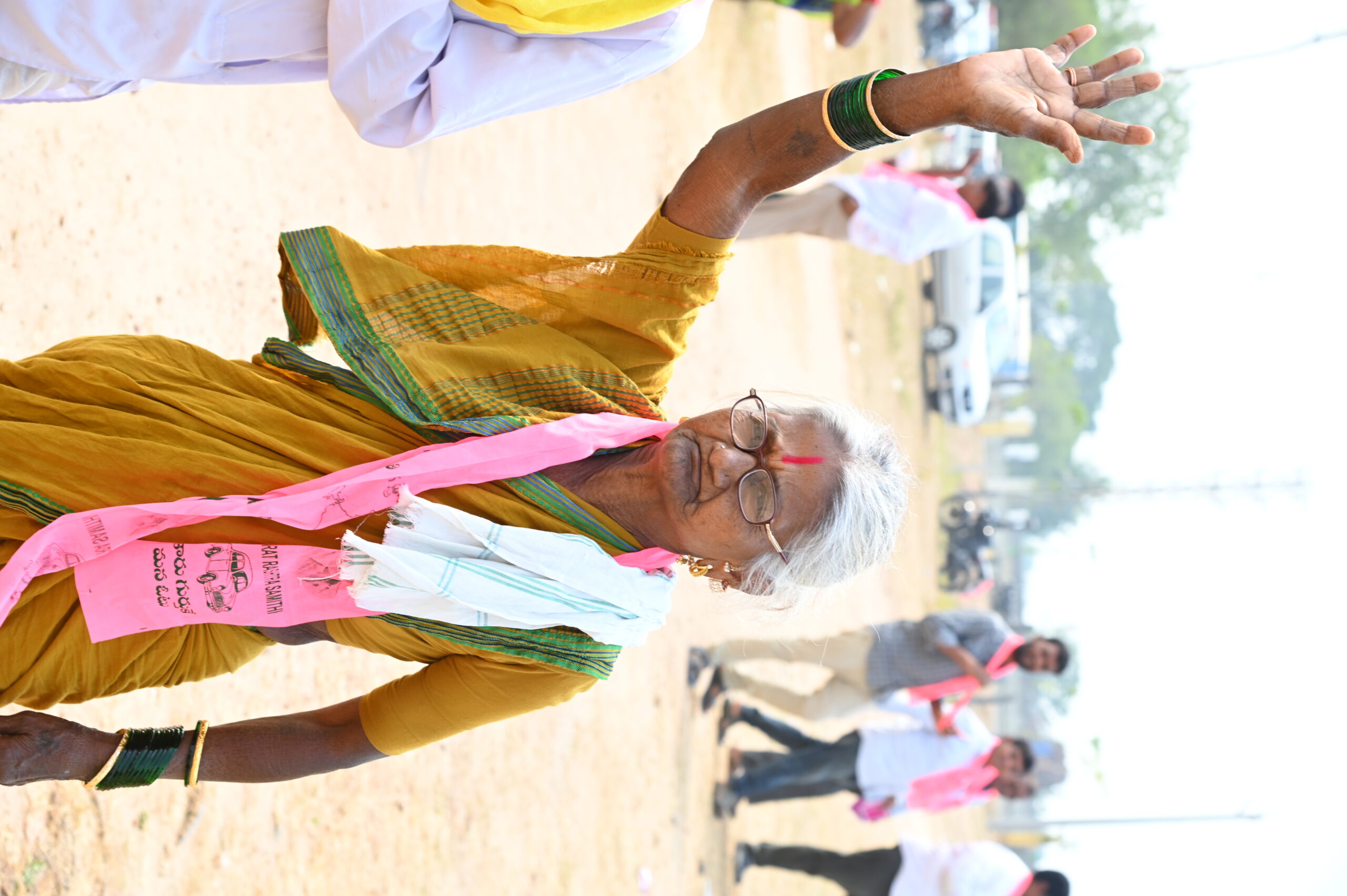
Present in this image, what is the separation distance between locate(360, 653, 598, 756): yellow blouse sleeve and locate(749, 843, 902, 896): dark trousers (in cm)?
481

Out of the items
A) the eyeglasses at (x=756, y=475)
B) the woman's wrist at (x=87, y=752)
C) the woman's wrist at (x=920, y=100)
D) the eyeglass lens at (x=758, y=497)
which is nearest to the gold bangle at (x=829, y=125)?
the woman's wrist at (x=920, y=100)

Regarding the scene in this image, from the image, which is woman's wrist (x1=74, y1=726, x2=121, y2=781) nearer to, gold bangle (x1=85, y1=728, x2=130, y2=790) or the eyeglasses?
gold bangle (x1=85, y1=728, x2=130, y2=790)

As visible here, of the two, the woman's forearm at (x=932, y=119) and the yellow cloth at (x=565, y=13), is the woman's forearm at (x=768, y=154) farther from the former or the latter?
the yellow cloth at (x=565, y=13)

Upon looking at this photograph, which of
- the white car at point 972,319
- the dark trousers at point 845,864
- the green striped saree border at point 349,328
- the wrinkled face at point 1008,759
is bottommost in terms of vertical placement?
the dark trousers at point 845,864

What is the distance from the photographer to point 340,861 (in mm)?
4492

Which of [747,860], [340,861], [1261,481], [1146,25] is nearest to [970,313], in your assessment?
[1261,481]

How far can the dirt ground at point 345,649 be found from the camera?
3812 mm

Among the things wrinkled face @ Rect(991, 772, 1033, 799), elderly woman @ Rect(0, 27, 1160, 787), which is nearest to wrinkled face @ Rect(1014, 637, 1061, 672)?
wrinkled face @ Rect(991, 772, 1033, 799)

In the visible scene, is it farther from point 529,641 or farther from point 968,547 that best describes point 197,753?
point 968,547

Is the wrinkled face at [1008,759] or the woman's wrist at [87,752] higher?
the wrinkled face at [1008,759]

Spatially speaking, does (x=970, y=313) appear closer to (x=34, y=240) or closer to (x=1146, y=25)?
(x=34, y=240)

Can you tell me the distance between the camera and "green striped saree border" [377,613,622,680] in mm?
2330

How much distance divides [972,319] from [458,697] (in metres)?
13.0

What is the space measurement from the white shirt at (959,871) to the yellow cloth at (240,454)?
4454 millimetres
